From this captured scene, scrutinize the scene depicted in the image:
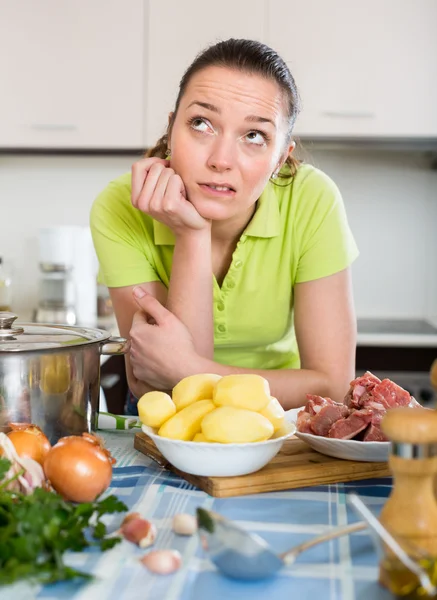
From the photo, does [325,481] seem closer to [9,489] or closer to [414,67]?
[9,489]

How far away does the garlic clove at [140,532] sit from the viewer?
729 mm

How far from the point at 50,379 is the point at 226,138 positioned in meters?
0.61

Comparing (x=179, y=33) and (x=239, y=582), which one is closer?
(x=239, y=582)

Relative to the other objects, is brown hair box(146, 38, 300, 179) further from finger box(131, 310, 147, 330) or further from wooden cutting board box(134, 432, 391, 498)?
wooden cutting board box(134, 432, 391, 498)

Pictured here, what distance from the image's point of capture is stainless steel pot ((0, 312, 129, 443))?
0.92 meters

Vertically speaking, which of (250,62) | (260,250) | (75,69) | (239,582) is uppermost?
(75,69)

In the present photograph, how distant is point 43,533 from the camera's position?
67 centimetres

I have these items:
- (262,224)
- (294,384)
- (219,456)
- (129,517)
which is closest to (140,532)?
(129,517)

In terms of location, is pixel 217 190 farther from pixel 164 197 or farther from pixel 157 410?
pixel 157 410

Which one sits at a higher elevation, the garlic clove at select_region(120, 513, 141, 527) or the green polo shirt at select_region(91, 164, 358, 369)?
the green polo shirt at select_region(91, 164, 358, 369)

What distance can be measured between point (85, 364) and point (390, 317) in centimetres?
241

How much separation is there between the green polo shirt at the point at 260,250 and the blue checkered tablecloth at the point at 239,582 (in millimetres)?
703

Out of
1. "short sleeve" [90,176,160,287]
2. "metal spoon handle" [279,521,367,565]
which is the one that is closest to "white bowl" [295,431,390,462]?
"metal spoon handle" [279,521,367,565]

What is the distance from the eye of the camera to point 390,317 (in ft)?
10.6
